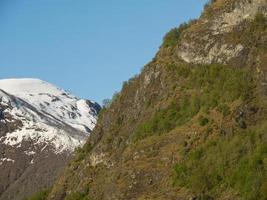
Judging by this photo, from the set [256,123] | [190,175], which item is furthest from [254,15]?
[190,175]

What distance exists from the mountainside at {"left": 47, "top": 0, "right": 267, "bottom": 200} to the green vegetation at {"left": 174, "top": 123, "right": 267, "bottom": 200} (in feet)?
0.43

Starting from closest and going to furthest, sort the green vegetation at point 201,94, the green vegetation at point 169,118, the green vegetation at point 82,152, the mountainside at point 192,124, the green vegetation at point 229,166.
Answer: the green vegetation at point 229,166, the mountainside at point 192,124, the green vegetation at point 201,94, the green vegetation at point 169,118, the green vegetation at point 82,152

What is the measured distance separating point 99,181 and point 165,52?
96.7 ft

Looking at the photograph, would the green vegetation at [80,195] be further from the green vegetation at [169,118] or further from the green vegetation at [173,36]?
the green vegetation at [173,36]

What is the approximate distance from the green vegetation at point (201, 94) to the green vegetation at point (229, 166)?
6.68 meters

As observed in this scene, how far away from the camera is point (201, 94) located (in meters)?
105

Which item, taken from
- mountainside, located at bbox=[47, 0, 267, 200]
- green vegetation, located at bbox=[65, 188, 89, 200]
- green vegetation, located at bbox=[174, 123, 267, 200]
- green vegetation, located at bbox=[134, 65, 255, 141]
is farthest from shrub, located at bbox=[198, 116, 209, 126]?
green vegetation, located at bbox=[65, 188, 89, 200]

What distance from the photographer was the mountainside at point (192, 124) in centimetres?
8812

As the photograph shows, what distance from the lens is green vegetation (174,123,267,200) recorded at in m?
82.0

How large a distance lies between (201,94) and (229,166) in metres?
19.8

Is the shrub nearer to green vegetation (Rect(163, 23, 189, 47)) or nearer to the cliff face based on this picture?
the cliff face

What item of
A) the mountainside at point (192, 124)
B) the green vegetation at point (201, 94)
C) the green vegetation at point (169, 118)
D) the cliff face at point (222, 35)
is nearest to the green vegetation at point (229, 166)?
the mountainside at point (192, 124)

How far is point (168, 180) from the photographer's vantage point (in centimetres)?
9325

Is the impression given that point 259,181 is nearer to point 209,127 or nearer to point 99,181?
point 209,127
